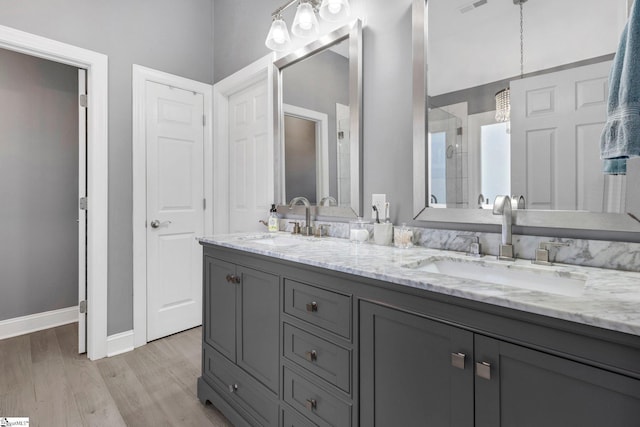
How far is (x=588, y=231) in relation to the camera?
3.79ft

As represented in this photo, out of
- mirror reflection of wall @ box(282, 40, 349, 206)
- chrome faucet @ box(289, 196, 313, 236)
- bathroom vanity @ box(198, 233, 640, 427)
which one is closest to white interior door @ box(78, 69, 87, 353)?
bathroom vanity @ box(198, 233, 640, 427)

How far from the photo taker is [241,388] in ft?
5.26

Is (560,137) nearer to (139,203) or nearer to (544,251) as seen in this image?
(544,251)

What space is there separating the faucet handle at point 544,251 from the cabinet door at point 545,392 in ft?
1.81

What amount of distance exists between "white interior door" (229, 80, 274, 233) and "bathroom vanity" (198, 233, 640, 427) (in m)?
0.94

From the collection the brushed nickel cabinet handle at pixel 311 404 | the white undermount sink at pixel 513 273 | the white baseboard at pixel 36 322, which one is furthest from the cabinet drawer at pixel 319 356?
the white baseboard at pixel 36 322

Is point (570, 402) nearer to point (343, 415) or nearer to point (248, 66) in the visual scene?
point (343, 415)

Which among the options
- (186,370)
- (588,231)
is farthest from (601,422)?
(186,370)

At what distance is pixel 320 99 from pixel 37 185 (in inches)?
103

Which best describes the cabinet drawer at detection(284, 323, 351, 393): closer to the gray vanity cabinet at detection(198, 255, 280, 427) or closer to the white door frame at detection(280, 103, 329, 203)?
the gray vanity cabinet at detection(198, 255, 280, 427)

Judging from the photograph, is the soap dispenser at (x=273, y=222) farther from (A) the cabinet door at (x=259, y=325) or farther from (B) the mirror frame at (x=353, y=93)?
(A) the cabinet door at (x=259, y=325)

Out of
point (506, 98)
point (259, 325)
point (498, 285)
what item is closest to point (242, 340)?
point (259, 325)

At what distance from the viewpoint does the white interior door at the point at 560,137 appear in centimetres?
113

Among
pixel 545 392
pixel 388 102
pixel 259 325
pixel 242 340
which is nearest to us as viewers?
pixel 545 392
